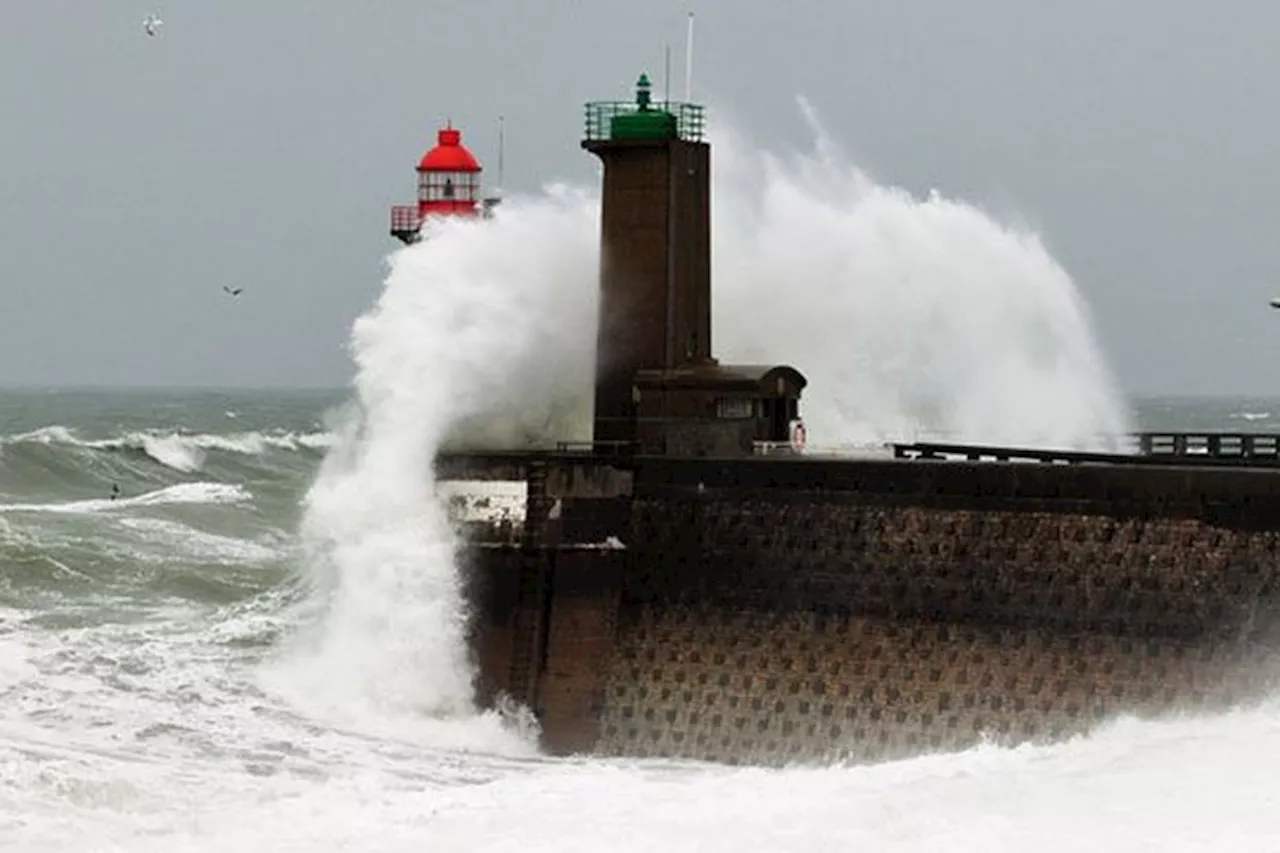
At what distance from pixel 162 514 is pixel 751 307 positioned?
1639 centimetres

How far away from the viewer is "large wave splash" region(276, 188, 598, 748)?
66.4ft

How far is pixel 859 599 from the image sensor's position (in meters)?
18.2

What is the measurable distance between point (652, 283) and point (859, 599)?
Answer: 463 cm

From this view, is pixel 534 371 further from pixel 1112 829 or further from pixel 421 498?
pixel 1112 829

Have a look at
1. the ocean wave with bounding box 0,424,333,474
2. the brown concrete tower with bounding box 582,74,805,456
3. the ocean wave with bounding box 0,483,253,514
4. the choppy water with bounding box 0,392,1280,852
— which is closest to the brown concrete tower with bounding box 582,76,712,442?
the brown concrete tower with bounding box 582,74,805,456

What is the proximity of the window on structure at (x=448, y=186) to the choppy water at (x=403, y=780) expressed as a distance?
181 inches

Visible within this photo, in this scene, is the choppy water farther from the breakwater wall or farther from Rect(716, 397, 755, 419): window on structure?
Rect(716, 397, 755, 419): window on structure

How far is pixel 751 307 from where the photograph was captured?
25.1 m

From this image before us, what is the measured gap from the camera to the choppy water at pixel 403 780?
1371 cm

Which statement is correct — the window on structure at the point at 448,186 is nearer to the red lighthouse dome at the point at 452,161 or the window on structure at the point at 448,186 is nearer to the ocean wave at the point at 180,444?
the red lighthouse dome at the point at 452,161

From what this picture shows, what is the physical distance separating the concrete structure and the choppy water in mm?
596

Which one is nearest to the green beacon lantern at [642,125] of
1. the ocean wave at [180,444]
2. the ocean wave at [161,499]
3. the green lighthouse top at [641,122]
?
the green lighthouse top at [641,122]

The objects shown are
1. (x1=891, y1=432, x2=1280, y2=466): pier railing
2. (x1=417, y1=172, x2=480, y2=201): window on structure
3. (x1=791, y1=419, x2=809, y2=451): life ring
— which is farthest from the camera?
(x1=417, y1=172, x2=480, y2=201): window on structure

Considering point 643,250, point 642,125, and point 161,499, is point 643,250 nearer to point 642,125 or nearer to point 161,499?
point 642,125
